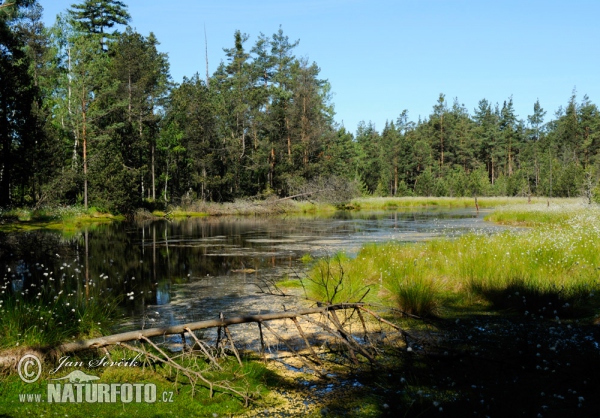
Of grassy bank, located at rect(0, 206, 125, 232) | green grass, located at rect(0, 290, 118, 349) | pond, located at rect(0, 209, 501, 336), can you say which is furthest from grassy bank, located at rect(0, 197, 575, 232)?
green grass, located at rect(0, 290, 118, 349)

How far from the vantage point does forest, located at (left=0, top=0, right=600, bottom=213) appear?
116 ft

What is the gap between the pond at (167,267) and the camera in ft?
32.8

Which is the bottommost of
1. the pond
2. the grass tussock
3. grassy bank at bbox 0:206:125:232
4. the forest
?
the pond

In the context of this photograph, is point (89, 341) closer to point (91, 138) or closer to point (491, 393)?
point (491, 393)

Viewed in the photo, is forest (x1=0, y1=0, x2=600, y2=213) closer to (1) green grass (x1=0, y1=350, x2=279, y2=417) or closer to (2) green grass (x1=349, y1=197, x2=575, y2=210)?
(2) green grass (x1=349, y1=197, x2=575, y2=210)

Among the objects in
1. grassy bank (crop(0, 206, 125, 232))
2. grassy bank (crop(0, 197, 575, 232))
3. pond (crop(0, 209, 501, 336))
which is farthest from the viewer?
grassy bank (crop(0, 197, 575, 232))

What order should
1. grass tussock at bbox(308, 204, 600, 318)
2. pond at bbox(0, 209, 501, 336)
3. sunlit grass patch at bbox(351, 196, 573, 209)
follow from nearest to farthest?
grass tussock at bbox(308, 204, 600, 318)
pond at bbox(0, 209, 501, 336)
sunlit grass patch at bbox(351, 196, 573, 209)

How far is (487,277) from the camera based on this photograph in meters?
10.0

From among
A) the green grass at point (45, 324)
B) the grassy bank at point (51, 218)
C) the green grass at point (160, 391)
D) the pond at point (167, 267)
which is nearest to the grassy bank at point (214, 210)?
the grassy bank at point (51, 218)

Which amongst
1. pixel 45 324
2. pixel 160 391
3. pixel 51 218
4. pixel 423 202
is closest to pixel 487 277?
pixel 160 391

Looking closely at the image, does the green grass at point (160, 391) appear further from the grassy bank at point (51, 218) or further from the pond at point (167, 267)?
the grassy bank at point (51, 218)

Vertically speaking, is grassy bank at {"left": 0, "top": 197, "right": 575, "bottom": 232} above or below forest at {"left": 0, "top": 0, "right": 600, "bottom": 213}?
below

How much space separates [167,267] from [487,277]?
10206mm

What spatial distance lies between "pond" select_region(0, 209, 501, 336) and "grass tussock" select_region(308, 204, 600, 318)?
67.8 inches
